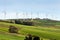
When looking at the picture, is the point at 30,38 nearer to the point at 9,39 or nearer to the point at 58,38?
the point at 9,39

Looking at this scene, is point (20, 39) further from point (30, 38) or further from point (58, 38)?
point (30, 38)

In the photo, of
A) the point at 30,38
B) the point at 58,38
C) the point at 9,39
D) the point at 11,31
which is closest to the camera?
the point at 30,38

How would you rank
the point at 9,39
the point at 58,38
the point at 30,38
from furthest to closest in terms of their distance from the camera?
1. the point at 58,38
2. the point at 9,39
3. the point at 30,38

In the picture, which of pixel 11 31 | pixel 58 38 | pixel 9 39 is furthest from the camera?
pixel 11 31

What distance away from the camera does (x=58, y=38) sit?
259ft

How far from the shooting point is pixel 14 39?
7256cm

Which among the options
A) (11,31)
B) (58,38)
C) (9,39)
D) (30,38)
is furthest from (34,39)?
(11,31)

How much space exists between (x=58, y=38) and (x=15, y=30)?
24.5 meters

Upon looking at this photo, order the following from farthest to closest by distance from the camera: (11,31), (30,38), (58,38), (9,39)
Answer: (11,31) < (58,38) < (9,39) < (30,38)

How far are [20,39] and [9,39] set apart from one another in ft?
12.4

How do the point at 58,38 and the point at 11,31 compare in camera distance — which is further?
the point at 11,31

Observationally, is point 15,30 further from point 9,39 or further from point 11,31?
point 9,39

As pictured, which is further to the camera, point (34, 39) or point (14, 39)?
point (14, 39)

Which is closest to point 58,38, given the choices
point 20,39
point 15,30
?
point 20,39
